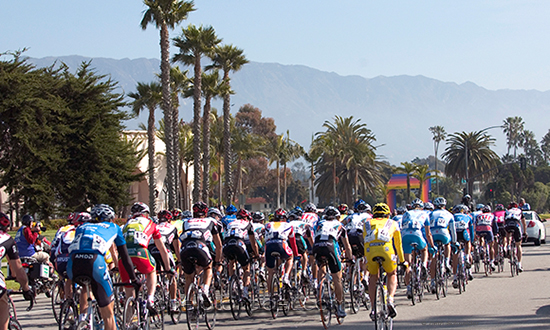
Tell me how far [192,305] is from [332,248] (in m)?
2.45

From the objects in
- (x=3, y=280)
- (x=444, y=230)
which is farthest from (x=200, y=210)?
(x=444, y=230)

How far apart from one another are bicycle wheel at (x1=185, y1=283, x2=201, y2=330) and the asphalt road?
0.78m

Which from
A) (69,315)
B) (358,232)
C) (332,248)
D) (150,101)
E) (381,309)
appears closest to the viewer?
(381,309)

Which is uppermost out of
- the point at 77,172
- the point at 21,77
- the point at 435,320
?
the point at 21,77

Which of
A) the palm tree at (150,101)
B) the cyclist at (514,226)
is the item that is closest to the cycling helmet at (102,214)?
the cyclist at (514,226)

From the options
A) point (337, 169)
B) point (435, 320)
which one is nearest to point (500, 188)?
point (337, 169)

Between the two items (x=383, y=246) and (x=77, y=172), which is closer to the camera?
(x=383, y=246)

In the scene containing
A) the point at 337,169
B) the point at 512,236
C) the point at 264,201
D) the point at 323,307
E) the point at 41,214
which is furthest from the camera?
the point at 264,201

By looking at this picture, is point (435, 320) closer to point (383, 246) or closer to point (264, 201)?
point (383, 246)

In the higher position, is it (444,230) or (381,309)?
(444,230)

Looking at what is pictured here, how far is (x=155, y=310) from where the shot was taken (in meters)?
8.92

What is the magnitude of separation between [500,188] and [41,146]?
78.5 metres

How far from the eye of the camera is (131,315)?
845 cm

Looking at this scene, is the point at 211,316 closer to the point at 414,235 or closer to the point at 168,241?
the point at 168,241
